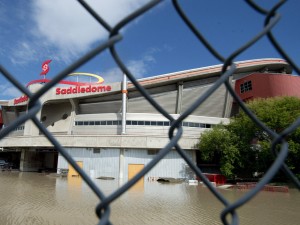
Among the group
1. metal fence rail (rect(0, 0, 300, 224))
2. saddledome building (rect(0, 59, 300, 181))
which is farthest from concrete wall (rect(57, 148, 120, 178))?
metal fence rail (rect(0, 0, 300, 224))

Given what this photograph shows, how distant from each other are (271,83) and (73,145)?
2331 centimetres

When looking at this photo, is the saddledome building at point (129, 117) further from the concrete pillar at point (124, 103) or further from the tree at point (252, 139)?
the tree at point (252, 139)

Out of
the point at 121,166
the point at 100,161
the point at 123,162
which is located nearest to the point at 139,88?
the point at 121,166

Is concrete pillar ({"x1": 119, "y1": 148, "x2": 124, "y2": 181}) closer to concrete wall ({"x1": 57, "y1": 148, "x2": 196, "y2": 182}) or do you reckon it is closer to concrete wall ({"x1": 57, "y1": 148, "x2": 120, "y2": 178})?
concrete wall ({"x1": 57, "y1": 148, "x2": 196, "y2": 182})

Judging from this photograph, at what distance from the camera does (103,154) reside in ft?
97.2

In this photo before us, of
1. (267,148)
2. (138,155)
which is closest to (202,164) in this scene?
(138,155)

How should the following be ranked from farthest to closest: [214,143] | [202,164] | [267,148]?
[202,164] → [214,143] → [267,148]

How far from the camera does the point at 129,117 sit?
33219mm

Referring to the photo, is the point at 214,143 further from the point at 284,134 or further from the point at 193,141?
the point at 284,134

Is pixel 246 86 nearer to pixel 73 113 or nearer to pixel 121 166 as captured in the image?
pixel 121 166

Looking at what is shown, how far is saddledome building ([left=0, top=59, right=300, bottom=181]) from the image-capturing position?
29062 mm

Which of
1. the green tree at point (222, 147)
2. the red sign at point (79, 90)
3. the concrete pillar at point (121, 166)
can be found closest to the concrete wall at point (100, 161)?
the concrete pillar at point (121, 166)

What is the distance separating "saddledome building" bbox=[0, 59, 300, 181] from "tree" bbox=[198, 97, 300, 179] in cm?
366

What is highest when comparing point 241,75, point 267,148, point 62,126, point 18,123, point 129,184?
point 241,75
